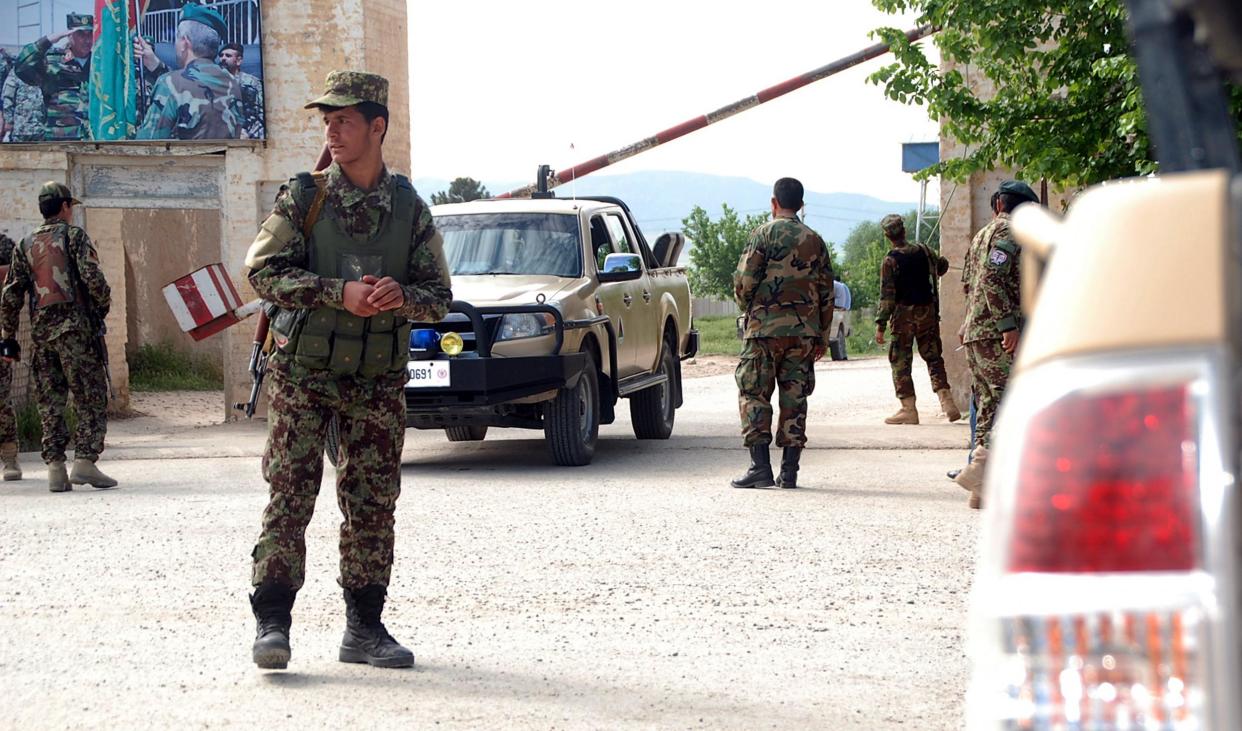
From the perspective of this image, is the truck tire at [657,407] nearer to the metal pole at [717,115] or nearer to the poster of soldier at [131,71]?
the poster of soldier at [131,71]

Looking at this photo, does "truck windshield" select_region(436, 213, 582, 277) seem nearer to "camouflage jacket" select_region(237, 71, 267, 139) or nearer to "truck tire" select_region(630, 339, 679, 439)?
"truck tire" select_region(630, 339, 679, 439)

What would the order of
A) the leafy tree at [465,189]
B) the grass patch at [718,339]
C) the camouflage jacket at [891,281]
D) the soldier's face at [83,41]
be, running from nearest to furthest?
the camouflage jacket at [891,281]
the soldier's face at [83,41]
the grass patch at [718,339]
the leafy tree at [465,189]

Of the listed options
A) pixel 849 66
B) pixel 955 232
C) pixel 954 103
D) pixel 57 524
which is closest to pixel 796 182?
pixel 954 103

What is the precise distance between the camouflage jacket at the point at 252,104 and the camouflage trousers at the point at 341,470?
1379 cm

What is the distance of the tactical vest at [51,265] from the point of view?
1034cm

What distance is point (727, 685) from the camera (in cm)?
→ 497

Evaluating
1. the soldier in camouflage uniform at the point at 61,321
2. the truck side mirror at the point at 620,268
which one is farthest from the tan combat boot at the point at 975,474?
the soldier in camouflage uniform at the point at 61,321

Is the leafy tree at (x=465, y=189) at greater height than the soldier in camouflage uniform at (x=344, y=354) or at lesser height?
greater

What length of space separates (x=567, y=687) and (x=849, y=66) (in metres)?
19.4

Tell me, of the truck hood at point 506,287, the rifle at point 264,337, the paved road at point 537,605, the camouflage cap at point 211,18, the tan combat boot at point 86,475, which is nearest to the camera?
the paved road at point 537,605

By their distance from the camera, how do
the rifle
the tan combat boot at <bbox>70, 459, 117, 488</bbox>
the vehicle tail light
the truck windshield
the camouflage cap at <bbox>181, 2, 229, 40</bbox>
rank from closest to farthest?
the vehicle tail light < the rifle < the tan combat boot at <bbox>70, 459, 117, 488</bbox> < the truck windshield < the camouflage cap at <bbox>181, 2, 229, 40</bbox>

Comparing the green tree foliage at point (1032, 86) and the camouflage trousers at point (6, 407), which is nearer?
the green tree foliage at point (1032, 86)

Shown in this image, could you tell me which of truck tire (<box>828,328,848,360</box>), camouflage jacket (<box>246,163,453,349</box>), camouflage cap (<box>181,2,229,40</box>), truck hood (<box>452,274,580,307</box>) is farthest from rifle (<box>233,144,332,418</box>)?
truck tire (<box>828,328,848,360</box>)

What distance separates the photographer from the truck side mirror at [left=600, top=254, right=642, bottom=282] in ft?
37.5
